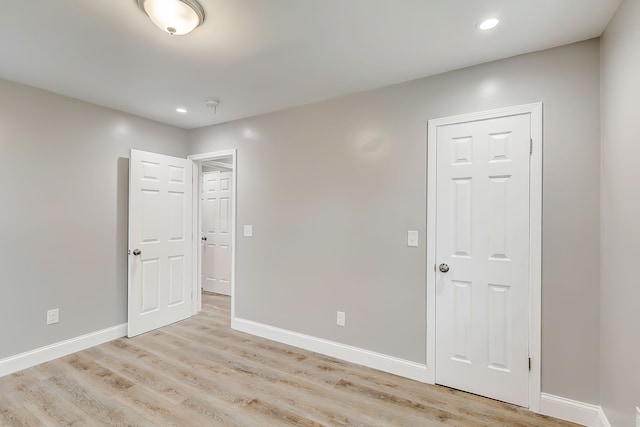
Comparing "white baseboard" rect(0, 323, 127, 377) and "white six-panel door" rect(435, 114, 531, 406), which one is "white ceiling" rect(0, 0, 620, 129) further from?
"white baseboard" rect(0, 323, 127, 377)

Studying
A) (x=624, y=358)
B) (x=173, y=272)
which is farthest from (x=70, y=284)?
(x=624, y=358)

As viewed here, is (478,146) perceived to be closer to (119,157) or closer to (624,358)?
(624,358)

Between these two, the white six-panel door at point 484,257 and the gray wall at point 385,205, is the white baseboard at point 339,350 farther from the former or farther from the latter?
the white six-panel door at point 484,257

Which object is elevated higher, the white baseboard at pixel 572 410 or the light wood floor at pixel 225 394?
the white baseboard at pixel 572 410

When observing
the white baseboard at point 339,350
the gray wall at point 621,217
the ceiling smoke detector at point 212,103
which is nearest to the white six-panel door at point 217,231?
the white baseboard at point 339,350

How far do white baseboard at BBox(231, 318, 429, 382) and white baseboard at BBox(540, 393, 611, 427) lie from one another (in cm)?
78

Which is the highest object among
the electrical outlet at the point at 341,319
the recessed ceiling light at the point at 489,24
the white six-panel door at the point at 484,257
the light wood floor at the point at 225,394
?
the recessed ceiling light at the point at 489,24

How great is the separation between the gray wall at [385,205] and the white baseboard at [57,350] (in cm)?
133

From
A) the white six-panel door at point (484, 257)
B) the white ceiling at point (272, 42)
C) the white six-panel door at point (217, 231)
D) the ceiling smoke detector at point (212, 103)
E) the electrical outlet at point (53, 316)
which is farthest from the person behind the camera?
the white six-panel door at point (217, 231)

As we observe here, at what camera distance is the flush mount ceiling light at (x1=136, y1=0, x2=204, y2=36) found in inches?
61.6

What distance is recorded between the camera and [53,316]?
281 cm

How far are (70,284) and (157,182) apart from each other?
1332 mm

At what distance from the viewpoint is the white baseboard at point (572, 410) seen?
1891mm

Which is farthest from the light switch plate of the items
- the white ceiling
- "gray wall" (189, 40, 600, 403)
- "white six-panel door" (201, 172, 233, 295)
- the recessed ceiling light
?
"white six-panel door" (201, 172, 233, 295)
